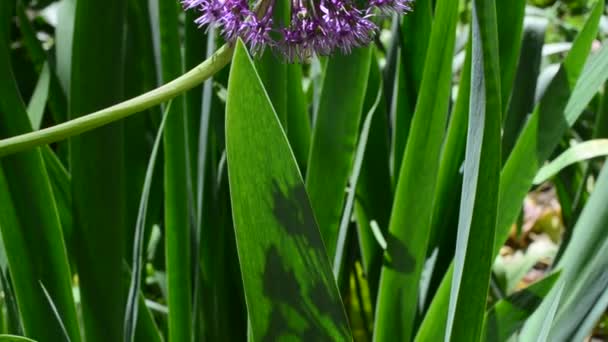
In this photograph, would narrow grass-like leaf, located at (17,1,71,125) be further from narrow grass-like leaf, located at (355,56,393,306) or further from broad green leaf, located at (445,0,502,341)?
→ broad green leaf, located at (445,0,502,341)

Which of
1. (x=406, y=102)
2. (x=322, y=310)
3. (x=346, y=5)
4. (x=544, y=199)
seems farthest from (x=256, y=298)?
(x=544, y=199)

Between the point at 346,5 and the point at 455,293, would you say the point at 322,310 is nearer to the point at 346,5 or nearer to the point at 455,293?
Result: the point at 455,293

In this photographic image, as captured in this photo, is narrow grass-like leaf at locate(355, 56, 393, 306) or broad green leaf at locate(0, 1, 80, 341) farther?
narrow grass-like leaf at locate(355, 56, 393, 306)

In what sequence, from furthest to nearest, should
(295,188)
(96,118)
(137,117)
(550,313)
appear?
(137,117), (550,313), (295,188), (96,118)

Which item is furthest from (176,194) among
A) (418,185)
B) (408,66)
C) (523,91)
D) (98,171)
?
(523,91)

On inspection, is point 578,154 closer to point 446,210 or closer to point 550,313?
point 446,210

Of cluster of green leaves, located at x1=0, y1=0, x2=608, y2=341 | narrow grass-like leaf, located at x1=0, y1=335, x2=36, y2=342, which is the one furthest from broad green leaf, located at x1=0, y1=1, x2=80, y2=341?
narrow grass-like leaf, located at x1=0, y1=335, x2=36, y2=342
